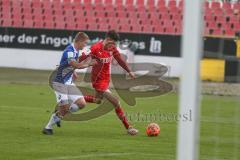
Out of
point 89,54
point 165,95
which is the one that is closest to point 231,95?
point 165,95

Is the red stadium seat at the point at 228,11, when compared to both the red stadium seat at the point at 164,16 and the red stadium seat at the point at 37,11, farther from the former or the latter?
the red stadium seat at the point at 37,11

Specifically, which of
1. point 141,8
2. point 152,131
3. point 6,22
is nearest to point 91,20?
point 141,8

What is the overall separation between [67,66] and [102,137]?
1577mm

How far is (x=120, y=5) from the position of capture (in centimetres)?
3600

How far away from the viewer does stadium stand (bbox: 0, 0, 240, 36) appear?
110ft

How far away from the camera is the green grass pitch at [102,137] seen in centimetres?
1229

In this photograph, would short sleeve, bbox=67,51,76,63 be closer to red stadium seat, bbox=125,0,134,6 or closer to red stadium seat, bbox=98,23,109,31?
red stadium seat, bbox=98,23,109,31

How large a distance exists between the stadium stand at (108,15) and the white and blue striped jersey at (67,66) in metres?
18.6

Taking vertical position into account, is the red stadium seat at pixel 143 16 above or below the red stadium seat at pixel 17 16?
above

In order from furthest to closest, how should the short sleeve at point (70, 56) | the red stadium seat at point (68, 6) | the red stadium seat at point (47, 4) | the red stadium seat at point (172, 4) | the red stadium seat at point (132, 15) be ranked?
the red stadium seat at point (47, 4) → the red stadium seat at point (68, 6) → the red stadium seat at point (172, 4) → the red stadium seat at point (132, 15) → the short sleeve at point (70, 56)

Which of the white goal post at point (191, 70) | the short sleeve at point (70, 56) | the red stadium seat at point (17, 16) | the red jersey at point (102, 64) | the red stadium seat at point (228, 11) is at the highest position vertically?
the white goal post at point (191, 70)

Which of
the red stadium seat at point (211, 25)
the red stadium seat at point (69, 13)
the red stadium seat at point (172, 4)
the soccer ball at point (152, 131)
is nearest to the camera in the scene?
the soccer ball at point (152, 131)

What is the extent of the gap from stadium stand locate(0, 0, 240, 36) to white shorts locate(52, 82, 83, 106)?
18606mm

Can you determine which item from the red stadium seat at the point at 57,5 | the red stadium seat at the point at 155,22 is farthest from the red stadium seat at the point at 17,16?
the red stadium seat at the point at 155,22
